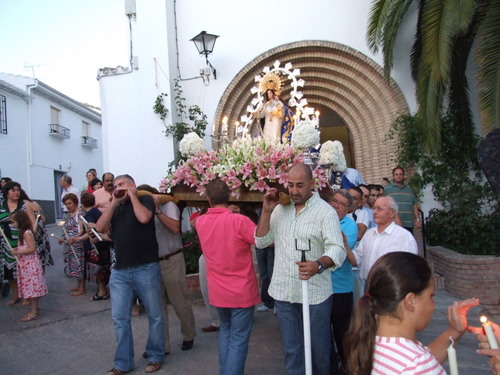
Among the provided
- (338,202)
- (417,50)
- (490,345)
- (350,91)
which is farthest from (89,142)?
(490,345)

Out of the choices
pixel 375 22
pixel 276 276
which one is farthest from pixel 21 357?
pixel 375 22

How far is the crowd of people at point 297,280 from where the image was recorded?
5.90 feet

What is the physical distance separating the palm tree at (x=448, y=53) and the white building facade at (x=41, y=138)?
1328 centimetres

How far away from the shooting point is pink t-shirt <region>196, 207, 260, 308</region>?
3.41 m

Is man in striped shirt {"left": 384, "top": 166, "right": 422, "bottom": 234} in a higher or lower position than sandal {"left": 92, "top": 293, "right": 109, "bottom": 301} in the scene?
higher

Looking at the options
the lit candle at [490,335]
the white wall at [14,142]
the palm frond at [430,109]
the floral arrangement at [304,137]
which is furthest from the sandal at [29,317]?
the white wall at [14,142]

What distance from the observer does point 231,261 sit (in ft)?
11.3

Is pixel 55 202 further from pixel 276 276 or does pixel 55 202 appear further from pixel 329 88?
pixel 276 276

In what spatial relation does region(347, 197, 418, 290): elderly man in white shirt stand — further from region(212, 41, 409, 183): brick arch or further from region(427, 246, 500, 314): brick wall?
region(212, 41, 409, 183): brick arch

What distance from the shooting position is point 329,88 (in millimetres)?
10266

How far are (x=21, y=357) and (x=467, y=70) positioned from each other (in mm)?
9174

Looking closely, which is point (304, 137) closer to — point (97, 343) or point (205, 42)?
point (97, 343)

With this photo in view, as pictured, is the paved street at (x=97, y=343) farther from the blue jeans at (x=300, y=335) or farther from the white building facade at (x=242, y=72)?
the white building facade at (x=242, y=72)

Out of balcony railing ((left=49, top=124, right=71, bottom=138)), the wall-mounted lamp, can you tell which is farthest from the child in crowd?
balcony railing ((left=49, top=124, right=71, bottom=138))
